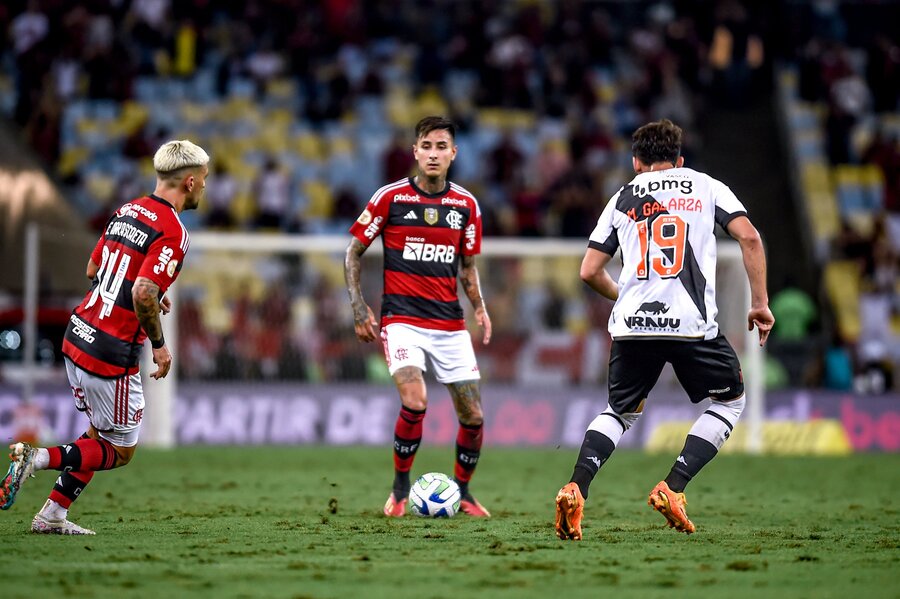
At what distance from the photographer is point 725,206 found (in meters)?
7.99

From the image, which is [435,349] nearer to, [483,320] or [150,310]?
[483,320]

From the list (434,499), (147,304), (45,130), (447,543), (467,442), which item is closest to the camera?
(147,304)

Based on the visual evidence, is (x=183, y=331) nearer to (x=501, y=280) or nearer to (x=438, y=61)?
(x=501, y=280)

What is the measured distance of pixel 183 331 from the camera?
1823 centimetres

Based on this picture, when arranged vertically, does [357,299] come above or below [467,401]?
above

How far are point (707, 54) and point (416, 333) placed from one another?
18871mm

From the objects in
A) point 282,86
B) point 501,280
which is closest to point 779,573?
point 501,280

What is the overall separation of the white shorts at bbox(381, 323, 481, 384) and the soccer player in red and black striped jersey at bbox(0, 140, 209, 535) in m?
2.07

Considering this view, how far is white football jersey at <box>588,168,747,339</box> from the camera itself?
25.9 feet

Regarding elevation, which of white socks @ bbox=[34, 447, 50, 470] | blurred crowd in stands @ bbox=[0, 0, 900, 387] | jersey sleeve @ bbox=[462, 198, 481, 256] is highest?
blurred crowd in stands @ bbox=[0, 0, 900, 387]

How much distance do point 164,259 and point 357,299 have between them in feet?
6.85

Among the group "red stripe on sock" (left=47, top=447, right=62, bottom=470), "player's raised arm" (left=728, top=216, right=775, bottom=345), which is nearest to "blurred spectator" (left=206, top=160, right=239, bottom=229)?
"red stripe on sock" (left=47, top=447, right=62, bottom=470)

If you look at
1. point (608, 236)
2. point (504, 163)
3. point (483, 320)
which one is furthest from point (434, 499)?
point (504, 163)

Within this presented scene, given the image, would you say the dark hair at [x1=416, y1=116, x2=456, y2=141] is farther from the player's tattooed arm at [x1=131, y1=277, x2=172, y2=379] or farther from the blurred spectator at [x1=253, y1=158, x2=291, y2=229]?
the blurred spectator at [x1=253, y1=158, x2=291, y2=229]
